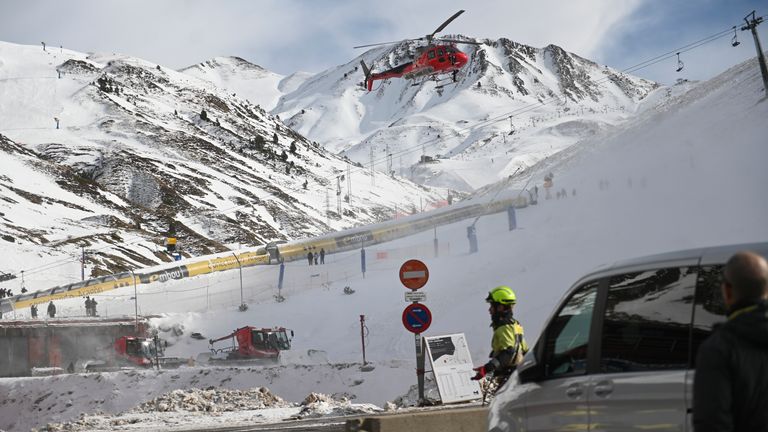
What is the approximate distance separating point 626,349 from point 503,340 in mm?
3627

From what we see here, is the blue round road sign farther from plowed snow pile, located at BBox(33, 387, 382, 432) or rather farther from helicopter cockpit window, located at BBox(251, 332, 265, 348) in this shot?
helicopter cockpit window, located at BBox(251, 332, 265, 348)

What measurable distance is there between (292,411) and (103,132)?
510 feet

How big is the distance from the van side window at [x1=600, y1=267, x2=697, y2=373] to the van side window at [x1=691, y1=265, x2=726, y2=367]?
43 mm

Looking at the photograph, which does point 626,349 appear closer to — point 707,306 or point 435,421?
point 707,306

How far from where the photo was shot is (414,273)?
1453cm

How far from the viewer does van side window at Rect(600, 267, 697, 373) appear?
13.9ft

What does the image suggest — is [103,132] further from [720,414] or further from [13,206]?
[720,414]

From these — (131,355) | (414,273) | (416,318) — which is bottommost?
(131,355)

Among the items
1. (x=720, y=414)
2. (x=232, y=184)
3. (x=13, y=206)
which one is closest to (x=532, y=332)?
(x=720, y=414)

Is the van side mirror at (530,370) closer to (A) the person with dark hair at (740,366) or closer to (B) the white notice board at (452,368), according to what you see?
(A) the person with dark hair at (740,366)

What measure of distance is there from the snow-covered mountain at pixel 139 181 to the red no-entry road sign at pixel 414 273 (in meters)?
63.3

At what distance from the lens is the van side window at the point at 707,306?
407cm

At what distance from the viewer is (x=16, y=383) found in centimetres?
2564

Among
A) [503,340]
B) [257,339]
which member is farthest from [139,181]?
[503,340]
